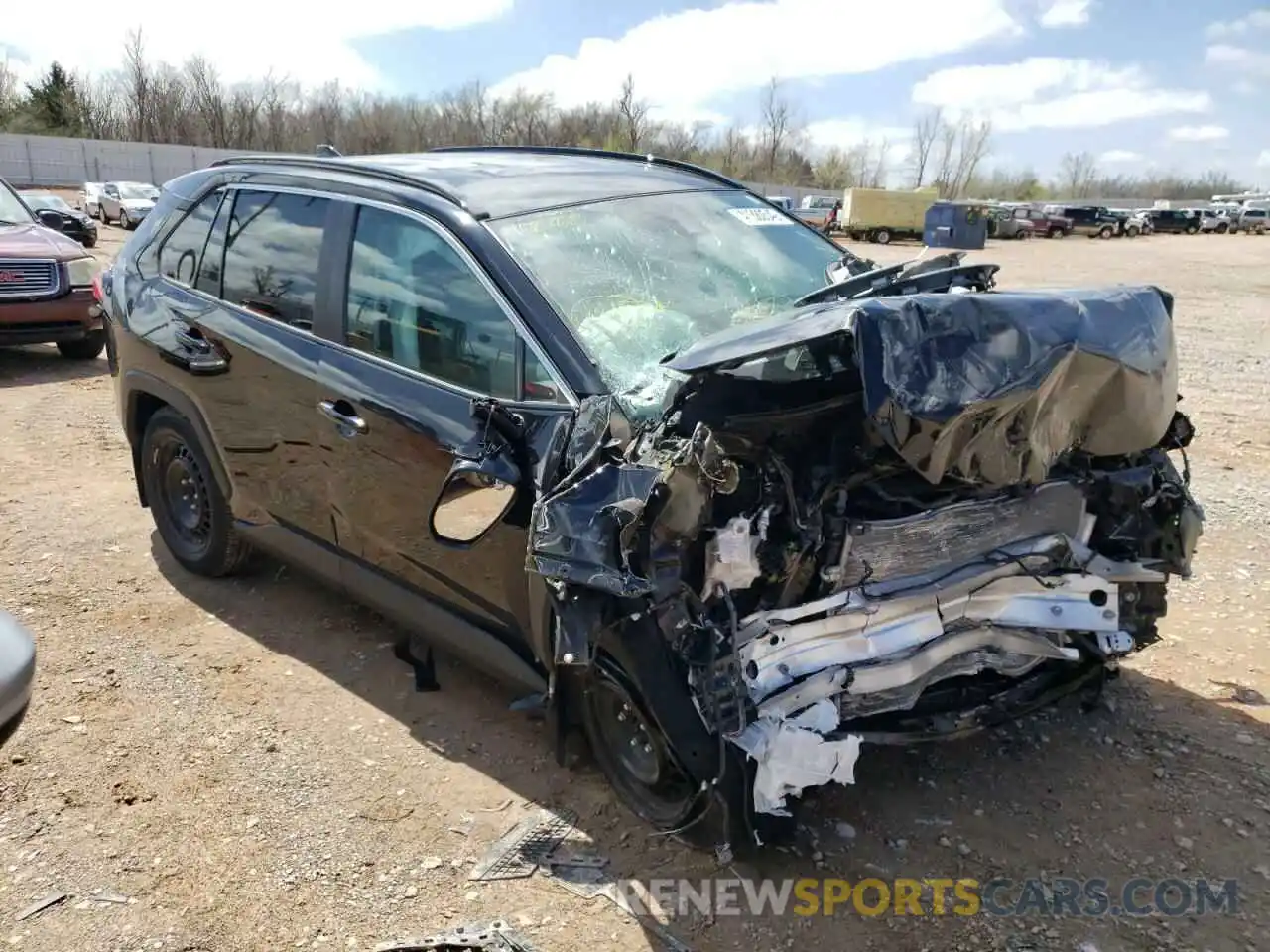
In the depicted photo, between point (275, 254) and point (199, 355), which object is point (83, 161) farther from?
point (275, 254)

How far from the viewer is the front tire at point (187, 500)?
4.43 metres

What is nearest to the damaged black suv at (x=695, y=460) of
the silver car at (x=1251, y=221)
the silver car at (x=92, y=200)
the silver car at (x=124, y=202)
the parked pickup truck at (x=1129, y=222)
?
the silver car at (x=124, y=202)

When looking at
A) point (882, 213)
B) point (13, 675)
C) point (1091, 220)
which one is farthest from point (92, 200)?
point (1091, 220)

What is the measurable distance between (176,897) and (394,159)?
2826 millimetres

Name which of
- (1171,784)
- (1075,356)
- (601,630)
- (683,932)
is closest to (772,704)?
(601,630)

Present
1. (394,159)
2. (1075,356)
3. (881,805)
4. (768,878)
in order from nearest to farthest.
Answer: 1. (1075,356)
2. (768,878)
3. (881,805)
4. (394,159)

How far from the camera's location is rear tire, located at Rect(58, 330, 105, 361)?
392 inches

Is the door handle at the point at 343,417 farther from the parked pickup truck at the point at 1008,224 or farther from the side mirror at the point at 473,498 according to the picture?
the parked pickup truck at the point at 1008,224

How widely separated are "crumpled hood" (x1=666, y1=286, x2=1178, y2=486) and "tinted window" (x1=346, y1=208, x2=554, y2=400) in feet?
2.32

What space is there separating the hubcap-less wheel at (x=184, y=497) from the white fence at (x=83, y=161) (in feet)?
153

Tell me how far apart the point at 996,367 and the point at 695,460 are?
30.4 inches

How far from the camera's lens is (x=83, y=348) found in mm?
10070

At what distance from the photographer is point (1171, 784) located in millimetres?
3148

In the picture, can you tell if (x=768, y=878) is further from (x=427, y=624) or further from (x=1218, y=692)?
(x=1218, y=692)
